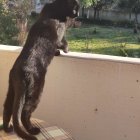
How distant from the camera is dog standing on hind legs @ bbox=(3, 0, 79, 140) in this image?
2721mm

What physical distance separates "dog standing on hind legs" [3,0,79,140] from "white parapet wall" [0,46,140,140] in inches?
13.9

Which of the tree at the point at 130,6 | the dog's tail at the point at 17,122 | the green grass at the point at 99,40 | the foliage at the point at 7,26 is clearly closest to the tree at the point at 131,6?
the tree at the point at 130,6

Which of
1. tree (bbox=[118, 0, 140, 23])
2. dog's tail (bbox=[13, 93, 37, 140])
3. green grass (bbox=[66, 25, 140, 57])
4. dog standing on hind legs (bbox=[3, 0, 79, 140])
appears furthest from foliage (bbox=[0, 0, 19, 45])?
tree (bbox=[118, 0, 140, 23])

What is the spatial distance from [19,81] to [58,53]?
25.7 inches

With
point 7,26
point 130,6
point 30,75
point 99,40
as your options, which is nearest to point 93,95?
point 30,75

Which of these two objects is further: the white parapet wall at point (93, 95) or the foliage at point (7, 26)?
the foliage at point (7, 26)

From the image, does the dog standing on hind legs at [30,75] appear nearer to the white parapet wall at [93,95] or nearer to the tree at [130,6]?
the white parapet wall at [93,95]

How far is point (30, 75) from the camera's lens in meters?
2.74

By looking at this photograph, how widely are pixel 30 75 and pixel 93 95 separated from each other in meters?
0.77

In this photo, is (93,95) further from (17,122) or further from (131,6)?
(131,6)

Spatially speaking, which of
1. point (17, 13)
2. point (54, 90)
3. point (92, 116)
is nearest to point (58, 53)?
point (54, 90)

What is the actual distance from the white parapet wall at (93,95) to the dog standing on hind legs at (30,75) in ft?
1.16

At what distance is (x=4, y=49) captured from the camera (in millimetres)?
3521

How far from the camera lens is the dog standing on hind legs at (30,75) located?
2721 mm
